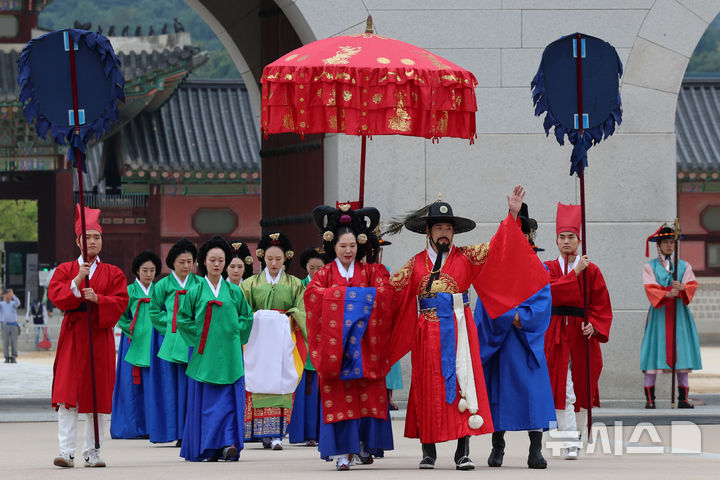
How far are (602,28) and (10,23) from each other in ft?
59.9

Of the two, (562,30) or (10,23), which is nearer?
(562,30)

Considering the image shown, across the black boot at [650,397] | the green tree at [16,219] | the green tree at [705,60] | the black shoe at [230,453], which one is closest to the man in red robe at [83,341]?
the black shoe at [230,453]

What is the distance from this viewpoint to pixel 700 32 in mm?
13062

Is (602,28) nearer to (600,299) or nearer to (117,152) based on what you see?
(600,299)

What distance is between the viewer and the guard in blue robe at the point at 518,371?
8.25 meters

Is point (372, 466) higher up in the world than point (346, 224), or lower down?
lower down

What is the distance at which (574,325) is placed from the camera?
9453 millimetres

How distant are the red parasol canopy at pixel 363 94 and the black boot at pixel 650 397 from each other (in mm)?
4866

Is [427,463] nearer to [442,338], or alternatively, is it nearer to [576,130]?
[442,338]

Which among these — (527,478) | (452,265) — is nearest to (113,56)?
(452,265)

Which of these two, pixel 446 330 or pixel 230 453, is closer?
pixel 446 330

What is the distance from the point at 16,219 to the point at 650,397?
32816mm

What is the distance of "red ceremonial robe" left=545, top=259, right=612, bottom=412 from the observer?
9336 millimetres

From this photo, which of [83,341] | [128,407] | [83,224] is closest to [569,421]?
[83,341]
